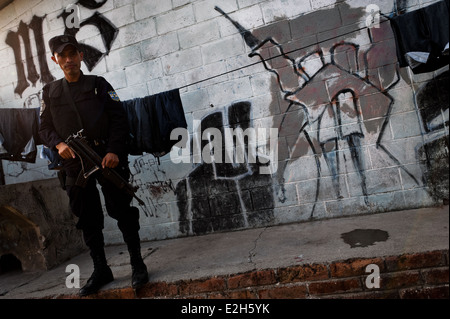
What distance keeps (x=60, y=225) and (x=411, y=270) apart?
10.2ft

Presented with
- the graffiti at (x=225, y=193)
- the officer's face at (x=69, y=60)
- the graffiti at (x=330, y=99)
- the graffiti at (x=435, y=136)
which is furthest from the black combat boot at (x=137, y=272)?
the graffiti at (x=435, y=136)

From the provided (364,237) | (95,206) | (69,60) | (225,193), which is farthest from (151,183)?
(364,237)

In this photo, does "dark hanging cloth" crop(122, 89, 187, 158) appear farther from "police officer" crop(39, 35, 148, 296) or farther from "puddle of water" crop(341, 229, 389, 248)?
"puddle of water" crop(341, 229, 389, 248)

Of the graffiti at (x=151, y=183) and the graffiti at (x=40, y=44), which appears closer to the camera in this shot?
the graffiti at (x=151, y=183)

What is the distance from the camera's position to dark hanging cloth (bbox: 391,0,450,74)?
2.17 metres

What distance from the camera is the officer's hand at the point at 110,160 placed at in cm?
195

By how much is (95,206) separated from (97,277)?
494 mm

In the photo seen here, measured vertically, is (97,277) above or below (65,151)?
below

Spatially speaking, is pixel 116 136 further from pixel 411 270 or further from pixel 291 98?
pixel 411 270

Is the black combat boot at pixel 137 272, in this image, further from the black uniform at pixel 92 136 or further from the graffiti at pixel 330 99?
the graffiti at pixel 330 99

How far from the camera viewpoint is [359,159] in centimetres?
278

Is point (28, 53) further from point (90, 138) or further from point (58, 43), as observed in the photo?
point (90, 138)

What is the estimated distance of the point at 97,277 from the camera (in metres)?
2.08

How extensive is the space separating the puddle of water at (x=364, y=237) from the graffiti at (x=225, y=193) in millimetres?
883
